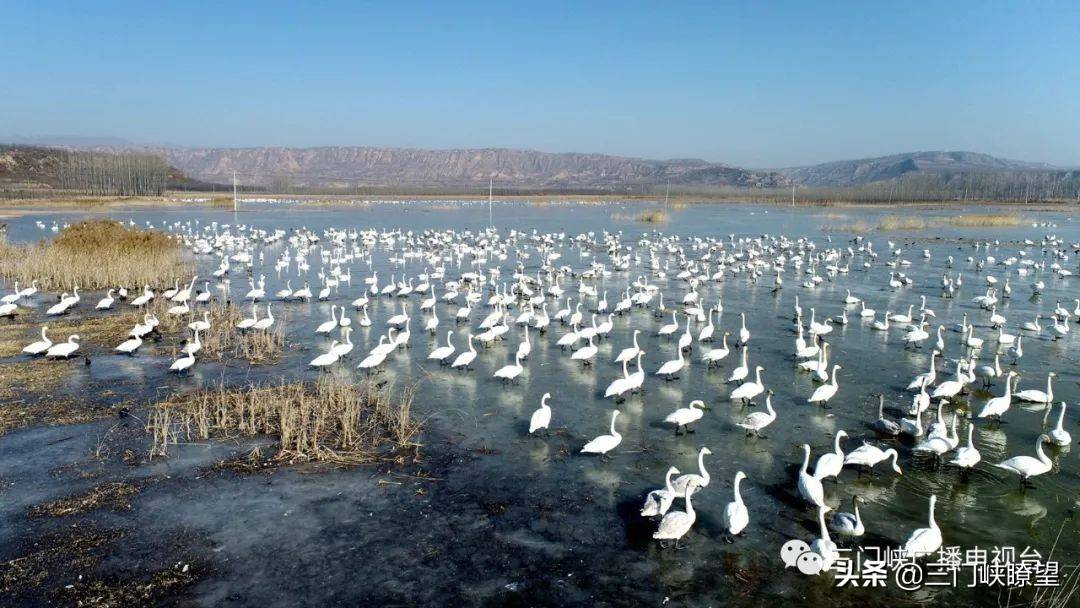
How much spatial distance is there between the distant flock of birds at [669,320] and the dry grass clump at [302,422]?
2093 millimetres

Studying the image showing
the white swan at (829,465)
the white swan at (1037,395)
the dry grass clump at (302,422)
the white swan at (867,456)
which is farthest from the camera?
the white swan at (1037,395)

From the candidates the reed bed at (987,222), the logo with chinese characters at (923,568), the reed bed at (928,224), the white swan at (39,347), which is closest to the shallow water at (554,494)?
the logo with chinese characters at (923,568)

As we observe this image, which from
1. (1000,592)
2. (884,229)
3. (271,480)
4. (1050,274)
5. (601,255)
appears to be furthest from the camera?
(884,229)

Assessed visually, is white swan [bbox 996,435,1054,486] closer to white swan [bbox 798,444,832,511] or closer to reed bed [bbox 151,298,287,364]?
white swan [bbox 798,444,832,511]

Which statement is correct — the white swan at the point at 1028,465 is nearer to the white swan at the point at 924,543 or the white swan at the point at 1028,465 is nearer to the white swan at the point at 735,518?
the white swan at the point at 924,543

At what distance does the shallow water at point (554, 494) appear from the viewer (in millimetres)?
7090

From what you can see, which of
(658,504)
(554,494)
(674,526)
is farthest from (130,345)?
(674,526)

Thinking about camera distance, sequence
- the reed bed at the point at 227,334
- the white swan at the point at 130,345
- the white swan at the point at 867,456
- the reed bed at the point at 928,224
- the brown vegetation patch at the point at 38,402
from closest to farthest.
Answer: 1. the white swan at the point at 867,456
2. the brown vegetation patch at the point at 38,402
3. the white swan at the point at 130,345
4. the reed bed at the point at 227,334
5. the reed bed at the point at 928,224

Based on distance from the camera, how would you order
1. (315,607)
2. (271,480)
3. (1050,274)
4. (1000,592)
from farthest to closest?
(1050,274) → (271,480) → (1000,592) → (315,607)

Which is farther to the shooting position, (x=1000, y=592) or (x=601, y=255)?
(x=601, y=255)

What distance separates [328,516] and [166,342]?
1090cm

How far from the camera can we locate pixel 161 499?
8664 mm

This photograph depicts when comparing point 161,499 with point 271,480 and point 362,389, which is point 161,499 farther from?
point 362,389

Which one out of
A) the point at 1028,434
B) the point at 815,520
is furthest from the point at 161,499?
the point at 1028,434
